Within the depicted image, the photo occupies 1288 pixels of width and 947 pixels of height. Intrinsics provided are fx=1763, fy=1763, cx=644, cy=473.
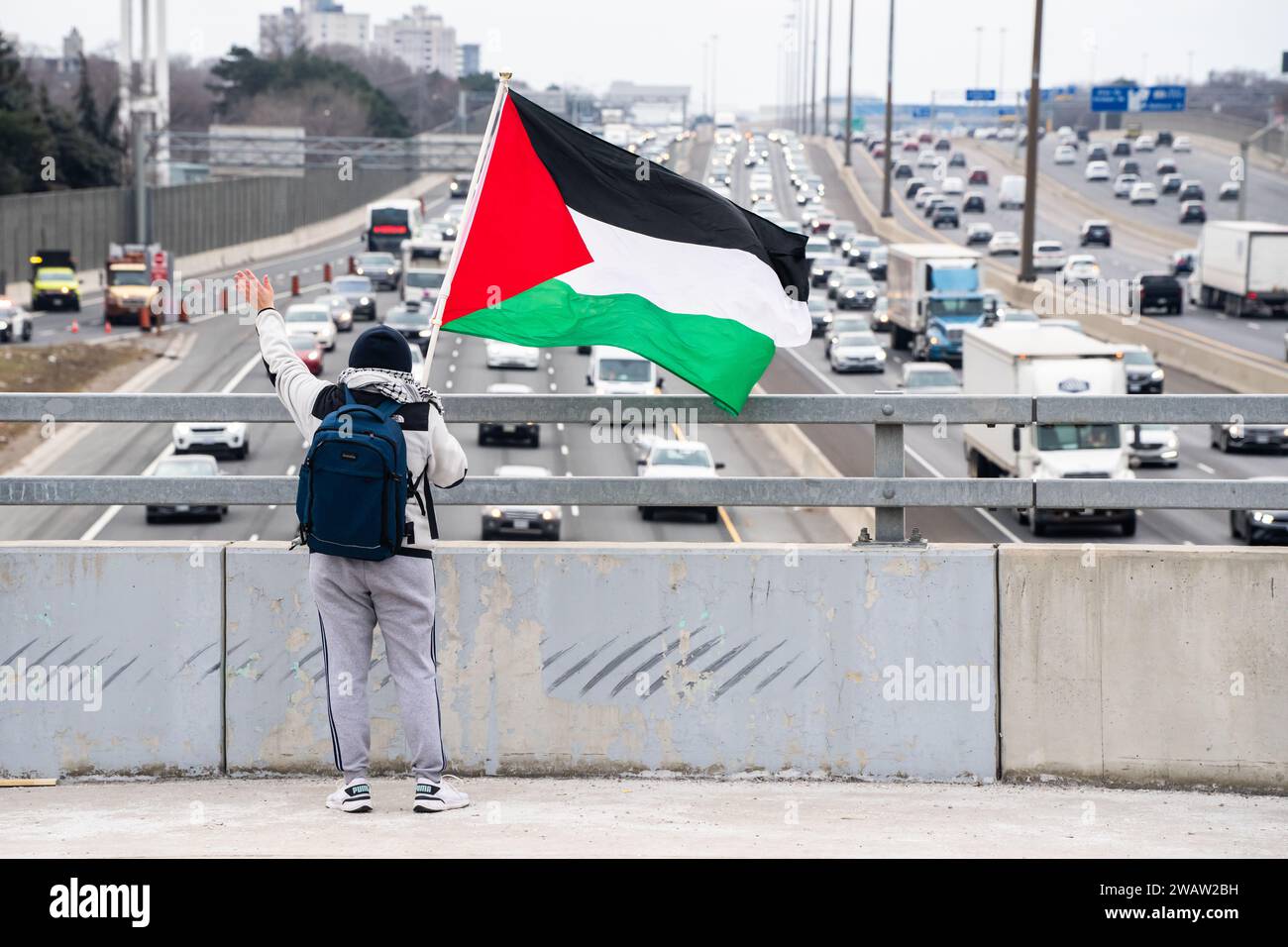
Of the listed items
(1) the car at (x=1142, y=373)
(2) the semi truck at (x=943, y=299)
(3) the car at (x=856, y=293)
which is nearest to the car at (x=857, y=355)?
(2) the semi truck at (x=943, y=299)

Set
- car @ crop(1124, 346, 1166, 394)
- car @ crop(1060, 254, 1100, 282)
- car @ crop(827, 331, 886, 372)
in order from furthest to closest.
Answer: car @ crop(1060, 254, 1100, 282) → car @ crop(827, 331, 886, 372) → car @ crop(1124, 346, 1166, 394)

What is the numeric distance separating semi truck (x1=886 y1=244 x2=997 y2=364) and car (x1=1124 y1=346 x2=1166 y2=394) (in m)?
9.18

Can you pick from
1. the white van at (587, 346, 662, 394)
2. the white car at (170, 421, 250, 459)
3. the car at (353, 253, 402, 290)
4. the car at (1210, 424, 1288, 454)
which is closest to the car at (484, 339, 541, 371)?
the white van at (587, 346, 662, 394)

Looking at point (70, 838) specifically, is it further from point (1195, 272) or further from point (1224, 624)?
point (1195, 272)

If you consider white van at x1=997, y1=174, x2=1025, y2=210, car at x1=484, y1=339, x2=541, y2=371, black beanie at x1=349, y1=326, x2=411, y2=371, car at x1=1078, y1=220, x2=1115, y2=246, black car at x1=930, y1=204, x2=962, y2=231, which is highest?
white van at x1=997, y1=174, x2=1025, y2=210

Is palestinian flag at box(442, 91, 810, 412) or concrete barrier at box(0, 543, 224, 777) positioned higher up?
palestinian flag at box(442, 91, 810, 412)

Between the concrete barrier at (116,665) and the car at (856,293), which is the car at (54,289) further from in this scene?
the concrete barrier at (116,665)

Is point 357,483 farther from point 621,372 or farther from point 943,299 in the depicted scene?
point 943,299

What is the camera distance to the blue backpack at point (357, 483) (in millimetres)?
6141

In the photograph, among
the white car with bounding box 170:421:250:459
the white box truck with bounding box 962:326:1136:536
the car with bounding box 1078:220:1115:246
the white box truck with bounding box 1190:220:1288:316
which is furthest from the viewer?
the car with bounding box 1078:220:1115:246

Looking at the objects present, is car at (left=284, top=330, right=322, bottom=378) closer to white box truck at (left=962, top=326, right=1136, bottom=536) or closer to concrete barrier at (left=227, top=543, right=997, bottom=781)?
white box truck at (left=962, top=326, right=1136, bottom=536)

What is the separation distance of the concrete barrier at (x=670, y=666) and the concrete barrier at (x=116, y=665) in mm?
132

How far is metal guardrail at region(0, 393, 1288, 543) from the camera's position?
7.08 metres

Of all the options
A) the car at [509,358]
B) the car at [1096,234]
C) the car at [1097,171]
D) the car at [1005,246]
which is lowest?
the car at [509,358]
